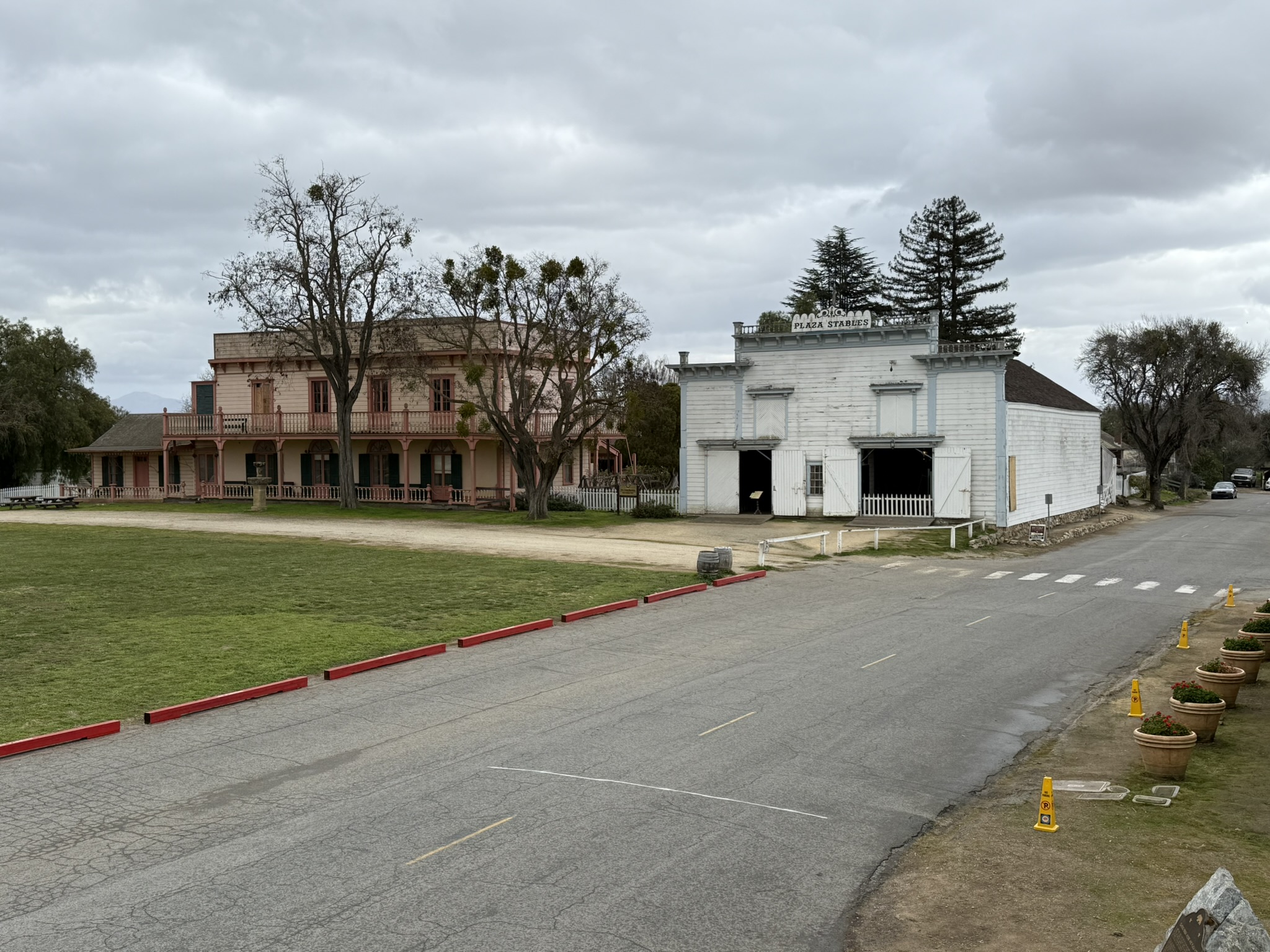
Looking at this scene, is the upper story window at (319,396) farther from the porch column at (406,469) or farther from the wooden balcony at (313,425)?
the porch column at (406,469)

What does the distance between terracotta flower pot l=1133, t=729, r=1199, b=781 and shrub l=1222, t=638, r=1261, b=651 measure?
183 inches

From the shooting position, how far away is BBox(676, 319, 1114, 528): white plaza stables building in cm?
3800

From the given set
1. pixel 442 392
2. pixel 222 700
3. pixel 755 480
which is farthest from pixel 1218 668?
pixel 442 392

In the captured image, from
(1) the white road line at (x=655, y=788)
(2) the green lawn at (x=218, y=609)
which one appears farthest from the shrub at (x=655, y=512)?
(1) the white road line at (x=655, y=788)

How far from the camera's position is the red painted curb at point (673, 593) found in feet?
72.6

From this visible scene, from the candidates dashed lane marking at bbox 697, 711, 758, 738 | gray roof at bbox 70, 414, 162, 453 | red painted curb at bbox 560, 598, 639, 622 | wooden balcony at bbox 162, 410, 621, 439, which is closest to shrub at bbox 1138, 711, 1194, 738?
dashed lane marking at bbox 697, 711, 758, 738

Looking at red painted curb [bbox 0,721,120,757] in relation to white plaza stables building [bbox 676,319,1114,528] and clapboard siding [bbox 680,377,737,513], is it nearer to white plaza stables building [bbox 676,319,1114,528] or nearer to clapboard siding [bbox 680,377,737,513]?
white plaza stables building [bbox 676,319,1114,528]

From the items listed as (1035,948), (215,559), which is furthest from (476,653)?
(215,559)

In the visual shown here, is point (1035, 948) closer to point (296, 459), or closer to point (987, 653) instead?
point (987, 653)

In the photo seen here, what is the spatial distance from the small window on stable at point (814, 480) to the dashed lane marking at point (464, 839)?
3233 cm

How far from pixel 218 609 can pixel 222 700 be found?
6.82 m

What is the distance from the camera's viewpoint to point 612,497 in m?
45.4

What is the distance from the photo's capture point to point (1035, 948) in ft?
22.1

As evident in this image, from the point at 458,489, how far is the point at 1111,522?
94.3 ft
